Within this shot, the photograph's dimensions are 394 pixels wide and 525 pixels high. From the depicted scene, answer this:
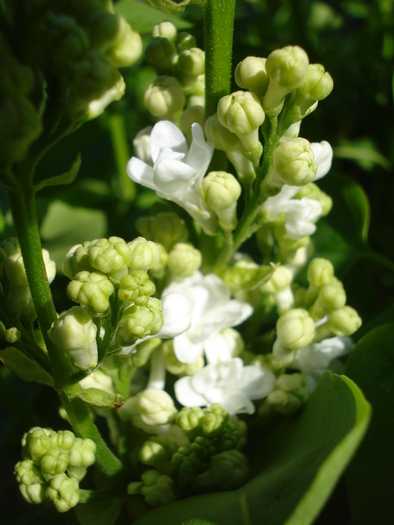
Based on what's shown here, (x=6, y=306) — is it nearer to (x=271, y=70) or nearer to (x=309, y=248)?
(x=271, y=70)

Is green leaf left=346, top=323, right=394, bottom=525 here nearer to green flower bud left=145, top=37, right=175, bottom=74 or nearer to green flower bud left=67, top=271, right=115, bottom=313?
green flower bud left=67, top=271, right=115, bottom=313

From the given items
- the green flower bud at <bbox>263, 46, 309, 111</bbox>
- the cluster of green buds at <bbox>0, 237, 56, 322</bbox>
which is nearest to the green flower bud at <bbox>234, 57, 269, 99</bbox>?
the green flower bud at <bbox>263, 46, 309, 111</bbox>

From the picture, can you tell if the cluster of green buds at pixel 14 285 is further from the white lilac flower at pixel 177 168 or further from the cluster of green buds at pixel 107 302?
the white lilac flower at pixel 177 168

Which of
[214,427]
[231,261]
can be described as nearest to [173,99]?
[231,261]

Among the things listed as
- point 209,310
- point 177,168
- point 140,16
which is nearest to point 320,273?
point 209,310

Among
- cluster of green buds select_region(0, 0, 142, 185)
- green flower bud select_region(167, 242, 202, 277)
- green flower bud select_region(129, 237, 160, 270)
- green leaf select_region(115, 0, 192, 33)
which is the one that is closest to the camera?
cluster of green buds select_region(0, 0, 142, 185)

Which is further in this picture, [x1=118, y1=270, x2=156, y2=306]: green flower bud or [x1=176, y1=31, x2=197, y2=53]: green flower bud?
[x1=176, y1=31, x2=197, y2=53]: green flower bud
